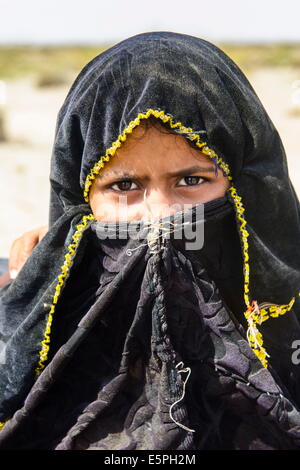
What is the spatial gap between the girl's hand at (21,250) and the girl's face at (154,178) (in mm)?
742

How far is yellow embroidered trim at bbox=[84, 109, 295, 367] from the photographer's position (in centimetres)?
173

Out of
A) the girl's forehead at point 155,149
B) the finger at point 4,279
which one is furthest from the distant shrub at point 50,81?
the girl's forehead at point 155,149

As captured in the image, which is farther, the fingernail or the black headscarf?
the fingernail

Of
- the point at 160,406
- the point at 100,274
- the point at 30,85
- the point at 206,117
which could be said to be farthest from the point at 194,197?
the point at 30,85

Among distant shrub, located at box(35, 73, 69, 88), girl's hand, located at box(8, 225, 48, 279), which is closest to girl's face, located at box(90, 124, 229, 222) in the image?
girl's hand, located at box(8, 225, 48, 279)

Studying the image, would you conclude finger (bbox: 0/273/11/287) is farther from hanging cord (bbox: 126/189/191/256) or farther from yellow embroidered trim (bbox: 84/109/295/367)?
hanging cord (bbox: 126/189/191/256)

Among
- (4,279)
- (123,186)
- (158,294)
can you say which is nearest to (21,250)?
(4,279)

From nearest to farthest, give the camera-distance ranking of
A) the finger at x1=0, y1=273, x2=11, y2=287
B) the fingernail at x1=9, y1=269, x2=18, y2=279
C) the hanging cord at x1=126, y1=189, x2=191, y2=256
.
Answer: the hanging cord at x1=126, y1=189, x2=191, y2=256 → the fingernail at x1=9, y1=269, x2=18, y2=279 → the finger at x1=0, y1=273, x2=11, y2=287

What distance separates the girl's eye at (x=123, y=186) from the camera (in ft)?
6.02

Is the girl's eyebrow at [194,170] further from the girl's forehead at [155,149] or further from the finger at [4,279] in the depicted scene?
the finger at [4,279]

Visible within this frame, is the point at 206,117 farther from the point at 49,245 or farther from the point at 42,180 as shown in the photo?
the point at 42,180

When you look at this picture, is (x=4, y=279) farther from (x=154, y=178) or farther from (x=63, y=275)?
(x=154, y=178)

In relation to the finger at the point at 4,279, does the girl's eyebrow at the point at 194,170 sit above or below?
above

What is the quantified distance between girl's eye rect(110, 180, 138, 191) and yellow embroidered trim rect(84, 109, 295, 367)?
2.9 inches
